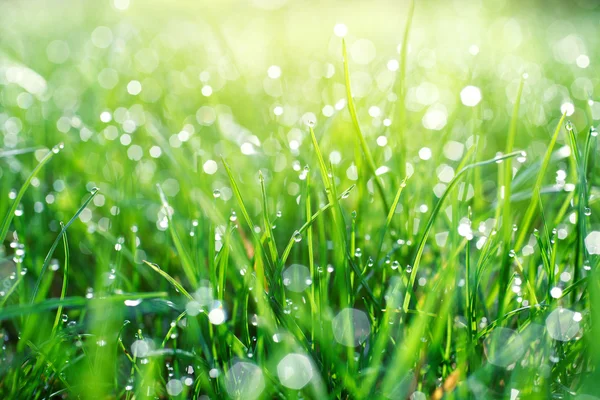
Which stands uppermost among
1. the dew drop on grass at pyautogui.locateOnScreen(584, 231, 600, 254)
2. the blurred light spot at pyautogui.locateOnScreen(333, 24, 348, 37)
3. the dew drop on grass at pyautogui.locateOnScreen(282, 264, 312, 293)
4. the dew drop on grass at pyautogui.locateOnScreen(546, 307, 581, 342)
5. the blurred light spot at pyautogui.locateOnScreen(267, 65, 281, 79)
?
the blurred light spot at pyautogui.locateOnScreen(333, 24, 348, 37)

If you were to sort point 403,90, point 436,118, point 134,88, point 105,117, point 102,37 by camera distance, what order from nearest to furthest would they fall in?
point 403,90
point 105,117
point 436,118
point 134,88
point 102,37

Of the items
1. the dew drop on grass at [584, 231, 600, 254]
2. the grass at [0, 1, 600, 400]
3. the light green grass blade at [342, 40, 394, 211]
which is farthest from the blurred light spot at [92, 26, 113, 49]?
the dew drop on grass at [584, 231, 600, 254]

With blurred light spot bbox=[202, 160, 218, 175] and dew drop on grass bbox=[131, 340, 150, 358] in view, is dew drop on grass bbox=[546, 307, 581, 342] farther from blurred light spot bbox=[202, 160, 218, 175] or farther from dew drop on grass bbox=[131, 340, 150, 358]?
blurred light spot bbox=[202, 160, 218, 175]

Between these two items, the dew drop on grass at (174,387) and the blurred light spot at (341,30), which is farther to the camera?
the blurred light spot at (341,30)

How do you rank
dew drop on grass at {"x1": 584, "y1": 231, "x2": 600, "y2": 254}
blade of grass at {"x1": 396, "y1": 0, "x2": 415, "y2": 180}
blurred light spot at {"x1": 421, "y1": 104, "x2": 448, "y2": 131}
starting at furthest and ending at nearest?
blurred light spot at {"x1": 421, "y1": 104, "x2": 448, "y2": 131} → blade of grass at {"x1": 396, "y1": 0, "x2": 415, "y2": 180} → dew drop on grass at {"x1": 584, "y1": 231, "x2": 600, "y2": 254}

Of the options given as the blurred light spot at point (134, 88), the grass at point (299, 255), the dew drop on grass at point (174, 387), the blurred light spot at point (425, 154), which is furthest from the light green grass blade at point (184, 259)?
the blurred light spot at point (134, 88)

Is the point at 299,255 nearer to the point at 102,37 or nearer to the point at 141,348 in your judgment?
the point at 141,348

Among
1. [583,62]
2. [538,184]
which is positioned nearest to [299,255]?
[538,184]

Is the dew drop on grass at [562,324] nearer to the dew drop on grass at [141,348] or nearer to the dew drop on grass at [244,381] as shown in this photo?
the dew drop on grass at [244,381]
